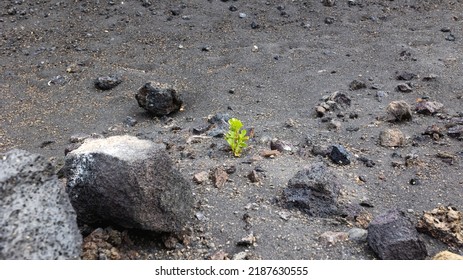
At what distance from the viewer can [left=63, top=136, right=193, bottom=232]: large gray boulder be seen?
7.50 feet

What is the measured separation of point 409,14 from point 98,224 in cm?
566

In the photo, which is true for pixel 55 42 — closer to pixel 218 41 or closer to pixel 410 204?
pixel 218 41

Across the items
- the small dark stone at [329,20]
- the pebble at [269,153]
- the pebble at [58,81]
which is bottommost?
the pebble at [58,81]

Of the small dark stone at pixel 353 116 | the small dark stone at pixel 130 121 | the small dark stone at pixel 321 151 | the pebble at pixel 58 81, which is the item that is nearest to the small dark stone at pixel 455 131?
the small dark stone at pixel 353 116

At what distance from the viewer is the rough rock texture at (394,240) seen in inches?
96.0

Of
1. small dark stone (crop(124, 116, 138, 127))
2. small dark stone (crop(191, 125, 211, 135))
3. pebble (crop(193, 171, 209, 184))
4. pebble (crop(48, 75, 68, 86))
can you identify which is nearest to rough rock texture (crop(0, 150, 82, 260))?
pebble (crop(193, 171, 209, 184))

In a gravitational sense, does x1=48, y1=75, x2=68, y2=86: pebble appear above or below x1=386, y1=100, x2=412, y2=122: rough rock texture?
below

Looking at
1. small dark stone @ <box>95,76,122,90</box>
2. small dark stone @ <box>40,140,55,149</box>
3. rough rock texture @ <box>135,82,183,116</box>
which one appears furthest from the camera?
small dark stone @ <box>95,76,122,90</box>

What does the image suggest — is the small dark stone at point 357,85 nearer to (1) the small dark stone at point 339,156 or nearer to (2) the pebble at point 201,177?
(1) the small dark stone at point 339,156

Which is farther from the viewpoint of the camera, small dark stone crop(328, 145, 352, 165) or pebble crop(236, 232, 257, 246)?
small dark stone crop(328, 145, 352, 165)

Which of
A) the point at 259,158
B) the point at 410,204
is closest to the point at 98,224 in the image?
the point at 259,158

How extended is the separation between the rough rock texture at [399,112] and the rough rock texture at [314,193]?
4.70ft

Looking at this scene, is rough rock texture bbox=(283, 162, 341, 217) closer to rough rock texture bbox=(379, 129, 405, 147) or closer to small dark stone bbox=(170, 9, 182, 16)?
rough rock texture bbox=(379, 129, 405, 147)

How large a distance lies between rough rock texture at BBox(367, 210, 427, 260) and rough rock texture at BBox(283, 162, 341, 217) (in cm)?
39
